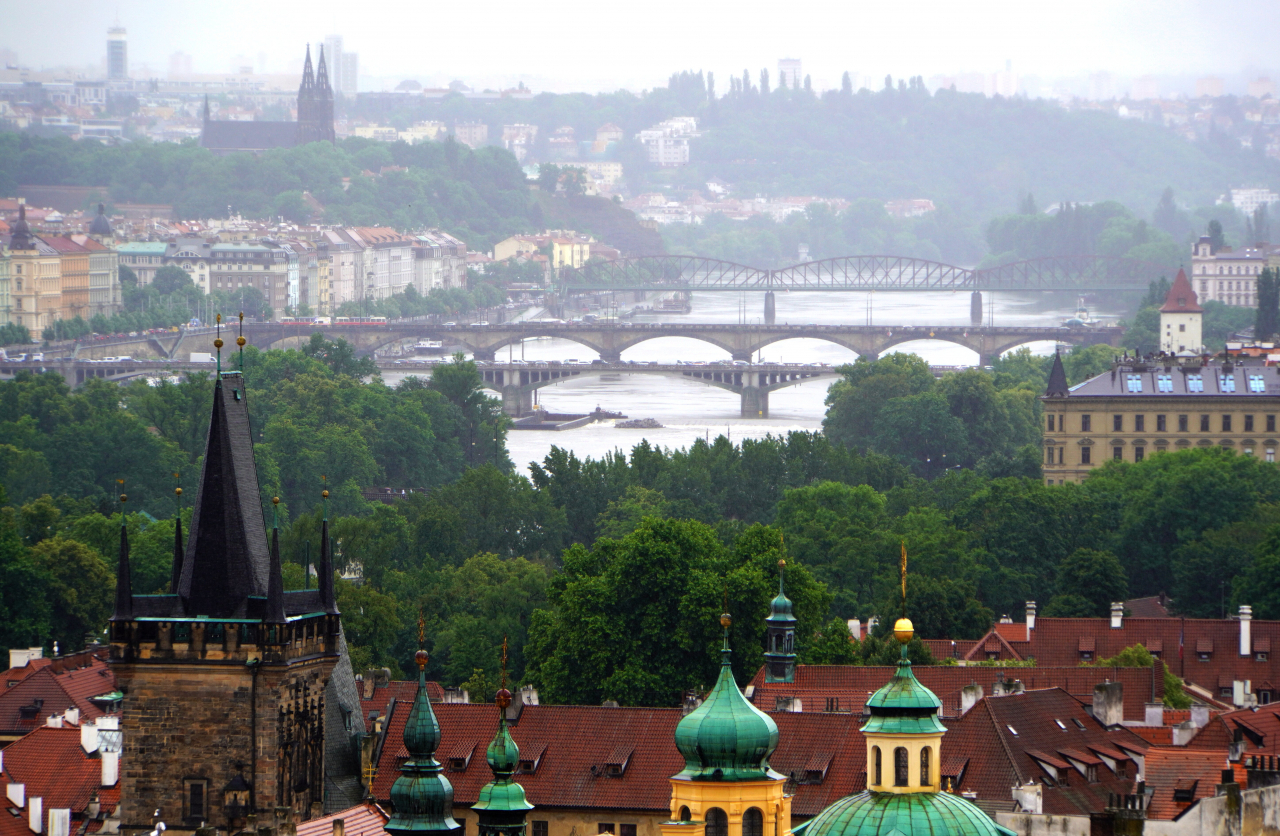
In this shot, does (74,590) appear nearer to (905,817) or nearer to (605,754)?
(605,754)

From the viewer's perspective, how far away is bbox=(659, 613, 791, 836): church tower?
93.5 feet

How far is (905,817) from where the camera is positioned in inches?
1037

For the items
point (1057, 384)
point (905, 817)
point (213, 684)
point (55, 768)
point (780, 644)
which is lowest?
point (55, 768)

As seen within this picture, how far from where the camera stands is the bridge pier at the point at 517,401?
154750mm

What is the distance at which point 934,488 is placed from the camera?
95.4 metres

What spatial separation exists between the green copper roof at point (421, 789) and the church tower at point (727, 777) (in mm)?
2047

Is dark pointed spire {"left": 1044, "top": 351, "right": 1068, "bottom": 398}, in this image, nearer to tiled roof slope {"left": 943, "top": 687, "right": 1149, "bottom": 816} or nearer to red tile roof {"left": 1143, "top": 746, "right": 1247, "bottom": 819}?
tiled roof slope {"left": 943, "top": 687, "right": 1149, "bottom": 816}

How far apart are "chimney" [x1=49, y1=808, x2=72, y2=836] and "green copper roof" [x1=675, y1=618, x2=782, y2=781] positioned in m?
18.3

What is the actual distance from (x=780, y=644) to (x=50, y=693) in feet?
43.5

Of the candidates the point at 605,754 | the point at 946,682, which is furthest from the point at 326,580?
the point at 946,682

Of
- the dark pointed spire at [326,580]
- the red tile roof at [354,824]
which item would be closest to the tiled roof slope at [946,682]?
the dark pointed spire at [326,580]

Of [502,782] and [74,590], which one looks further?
[74,590]

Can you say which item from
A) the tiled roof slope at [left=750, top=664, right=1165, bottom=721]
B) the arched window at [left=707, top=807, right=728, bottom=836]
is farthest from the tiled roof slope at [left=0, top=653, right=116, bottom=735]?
the arched window at [left=707, top=807, right=728, bottom=836]

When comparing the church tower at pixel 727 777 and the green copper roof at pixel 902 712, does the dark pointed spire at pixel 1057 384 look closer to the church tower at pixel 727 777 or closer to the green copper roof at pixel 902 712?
the church tower at pixel 727 777
